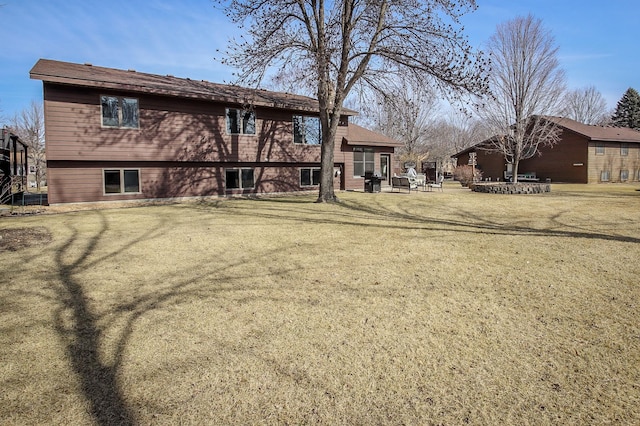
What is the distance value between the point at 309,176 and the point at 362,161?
400cm

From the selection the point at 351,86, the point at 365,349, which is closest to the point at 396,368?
the point at 365,349

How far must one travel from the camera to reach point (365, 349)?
3.39m

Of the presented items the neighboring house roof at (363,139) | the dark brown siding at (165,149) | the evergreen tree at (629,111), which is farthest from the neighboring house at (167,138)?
the evergreen tree at (629,111)

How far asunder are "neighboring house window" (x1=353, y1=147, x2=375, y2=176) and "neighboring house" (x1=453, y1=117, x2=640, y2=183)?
43.8ft

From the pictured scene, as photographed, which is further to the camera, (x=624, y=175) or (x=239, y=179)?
(x=624, y=175)

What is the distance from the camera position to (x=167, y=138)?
53.4ft

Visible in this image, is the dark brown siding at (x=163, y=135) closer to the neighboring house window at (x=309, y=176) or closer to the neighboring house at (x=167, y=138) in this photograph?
the neighboring house at (x=167, y=138)

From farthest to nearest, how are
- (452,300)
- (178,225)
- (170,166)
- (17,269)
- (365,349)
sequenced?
(170,166) < (178,225) < (17,269) < (452,300) < (365,349)

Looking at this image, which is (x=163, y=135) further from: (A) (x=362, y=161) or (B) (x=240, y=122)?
(A) (x=362, y=161)

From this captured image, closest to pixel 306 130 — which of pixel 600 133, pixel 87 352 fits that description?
pixel 87 352

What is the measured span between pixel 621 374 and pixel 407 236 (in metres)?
5.53

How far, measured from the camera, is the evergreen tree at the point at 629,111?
50.9 metres

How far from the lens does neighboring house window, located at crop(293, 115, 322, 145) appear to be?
20375 mm

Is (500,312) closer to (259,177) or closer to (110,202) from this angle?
(110,202)
